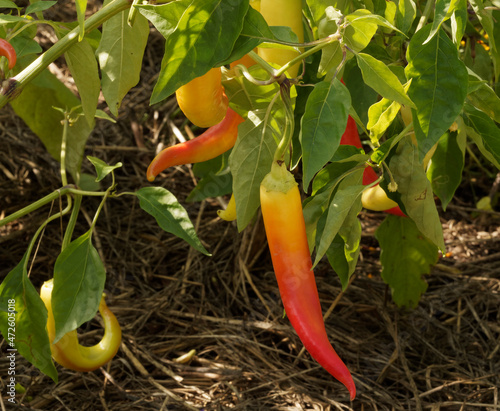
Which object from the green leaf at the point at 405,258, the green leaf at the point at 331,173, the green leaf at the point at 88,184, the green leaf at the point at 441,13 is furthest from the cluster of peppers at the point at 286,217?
the green leaf at the point at 88,184

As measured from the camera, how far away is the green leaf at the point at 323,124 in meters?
0.64

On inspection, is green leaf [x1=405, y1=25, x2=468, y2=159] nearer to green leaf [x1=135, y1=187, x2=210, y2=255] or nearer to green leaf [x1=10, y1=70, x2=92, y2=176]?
green leaf [x1=135, y1=187, x2=210, y2=255]

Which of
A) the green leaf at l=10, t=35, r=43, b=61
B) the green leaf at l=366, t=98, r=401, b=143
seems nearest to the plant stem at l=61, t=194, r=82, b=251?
the green leaf at l=10, t=35, r=43, b=61

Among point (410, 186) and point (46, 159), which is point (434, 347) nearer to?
point (410, 186)

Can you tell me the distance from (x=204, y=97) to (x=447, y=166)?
0.47 meters

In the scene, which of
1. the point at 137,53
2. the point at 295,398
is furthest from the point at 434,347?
the point at 137,53

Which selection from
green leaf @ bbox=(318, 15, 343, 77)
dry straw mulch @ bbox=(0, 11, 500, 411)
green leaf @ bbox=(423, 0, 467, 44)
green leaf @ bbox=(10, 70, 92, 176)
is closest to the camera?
green leaf @ bbox=(423, 0, 467, 44)

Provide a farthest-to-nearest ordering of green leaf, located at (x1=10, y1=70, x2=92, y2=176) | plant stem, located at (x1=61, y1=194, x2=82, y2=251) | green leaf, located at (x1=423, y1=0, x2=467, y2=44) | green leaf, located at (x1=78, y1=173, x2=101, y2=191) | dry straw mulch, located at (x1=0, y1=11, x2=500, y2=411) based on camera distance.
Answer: green leaf, located at (x1=78, y1=173, x2=101, y2=191) < green leaf, located at (x1=10, y1=70, x2=92, y2=176) < dry straw mulch, located at (x1=0, y1=11, x2=500, y2=411) < plant stem, located at (x1=61, y1=194, x2=82, y2=251) < green leaf, located at (x1=423, y1=0, x2=467, y2=44)

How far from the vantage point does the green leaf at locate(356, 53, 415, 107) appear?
63 cm

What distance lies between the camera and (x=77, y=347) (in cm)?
104

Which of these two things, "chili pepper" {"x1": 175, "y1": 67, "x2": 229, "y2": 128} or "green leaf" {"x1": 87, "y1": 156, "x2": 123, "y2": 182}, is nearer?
"chili pepper" {"x1": 175, "y1": 67, "x2": 229, "y2": 128}

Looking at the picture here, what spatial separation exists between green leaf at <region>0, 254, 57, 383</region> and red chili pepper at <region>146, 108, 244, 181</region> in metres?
0.27

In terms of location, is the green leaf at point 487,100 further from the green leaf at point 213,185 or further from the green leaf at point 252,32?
the green leaf at point 213,185

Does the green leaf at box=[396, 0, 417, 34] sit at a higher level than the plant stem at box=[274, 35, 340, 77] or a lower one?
lower
